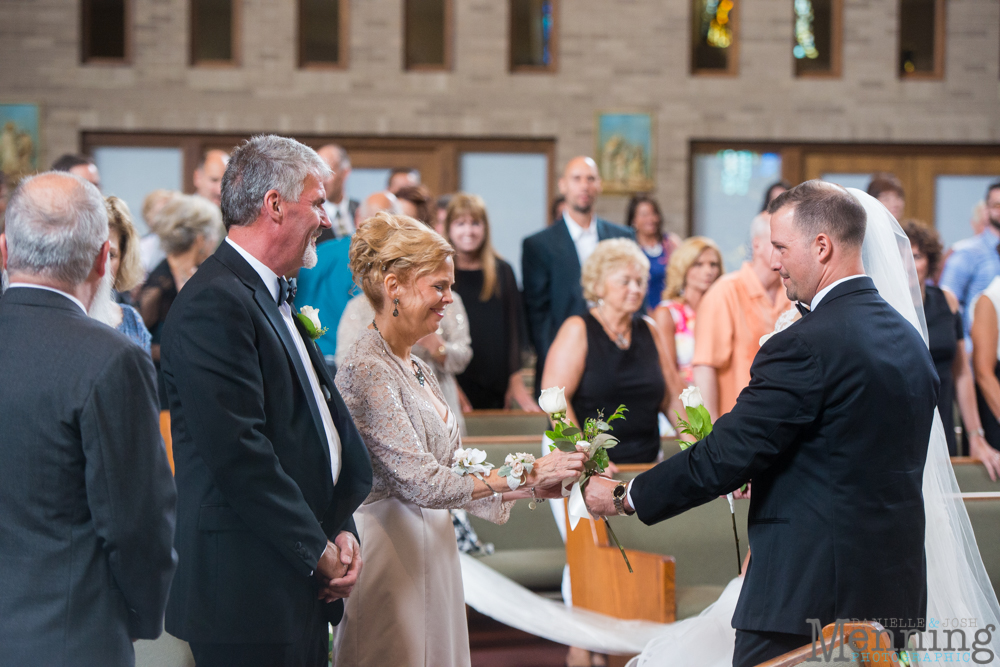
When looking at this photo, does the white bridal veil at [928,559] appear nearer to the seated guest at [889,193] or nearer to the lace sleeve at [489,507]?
the lace sleeve at [489,507]

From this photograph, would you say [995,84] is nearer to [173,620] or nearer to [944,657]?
[944,657]

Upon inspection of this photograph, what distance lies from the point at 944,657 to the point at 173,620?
1977 millimetres

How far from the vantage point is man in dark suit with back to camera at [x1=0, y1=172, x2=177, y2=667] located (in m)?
1.70

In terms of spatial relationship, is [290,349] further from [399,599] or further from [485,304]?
[485,304]

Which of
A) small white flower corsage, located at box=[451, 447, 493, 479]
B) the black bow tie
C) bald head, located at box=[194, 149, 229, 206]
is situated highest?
bald head, located at box=[194, 149, 229, 206]

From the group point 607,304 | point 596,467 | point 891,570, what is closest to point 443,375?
point 607,304

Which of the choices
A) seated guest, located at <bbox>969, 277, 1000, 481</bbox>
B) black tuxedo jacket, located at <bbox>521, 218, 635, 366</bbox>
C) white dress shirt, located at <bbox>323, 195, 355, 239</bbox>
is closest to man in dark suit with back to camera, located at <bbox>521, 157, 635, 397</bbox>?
black tuxedo jacket, located at <bbox>521, 218, 635, 366</bbox>

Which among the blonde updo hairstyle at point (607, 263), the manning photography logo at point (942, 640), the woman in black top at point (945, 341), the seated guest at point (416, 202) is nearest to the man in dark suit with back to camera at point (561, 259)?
the seated guest at point (416, 202)

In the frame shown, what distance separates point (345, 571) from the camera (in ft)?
7.37

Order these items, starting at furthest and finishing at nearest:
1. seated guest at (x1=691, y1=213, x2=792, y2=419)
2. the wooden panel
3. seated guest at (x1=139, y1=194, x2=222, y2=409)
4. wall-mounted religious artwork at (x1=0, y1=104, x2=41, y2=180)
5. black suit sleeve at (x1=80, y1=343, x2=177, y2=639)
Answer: wall-mounted religious artwork at (x1=0, y1=104, x2=41, y2=180)
seated guest at (x1=139, y1=194, x2=222, y2=409)
seated guest at (x1=691, y1=213, x2=792, y2=419)
the wooden panel
black suit sleeve at (x1=80, y1=343, x2=177, y2=639)

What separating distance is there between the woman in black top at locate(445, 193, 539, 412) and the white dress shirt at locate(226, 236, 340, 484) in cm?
310

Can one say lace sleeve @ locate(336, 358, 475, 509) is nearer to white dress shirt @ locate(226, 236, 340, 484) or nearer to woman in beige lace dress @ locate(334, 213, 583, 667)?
woman in beige lace dress @ locate(334, 213, 583, 667)

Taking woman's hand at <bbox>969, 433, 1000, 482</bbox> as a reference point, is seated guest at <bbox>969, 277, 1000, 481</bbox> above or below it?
above

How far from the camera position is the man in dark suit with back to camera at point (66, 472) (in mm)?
1700
